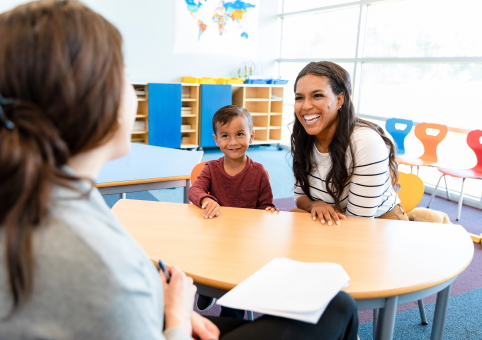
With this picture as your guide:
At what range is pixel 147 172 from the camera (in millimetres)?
2236

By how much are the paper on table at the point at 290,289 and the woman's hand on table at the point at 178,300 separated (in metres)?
0.08

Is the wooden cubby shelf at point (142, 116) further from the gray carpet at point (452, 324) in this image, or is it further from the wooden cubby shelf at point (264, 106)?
the gray carpet at point (452, 324)

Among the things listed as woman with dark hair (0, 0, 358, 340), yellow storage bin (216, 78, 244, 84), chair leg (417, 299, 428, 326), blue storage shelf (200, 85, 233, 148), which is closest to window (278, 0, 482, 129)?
yellow storage bin (216, 78, 244, 84)

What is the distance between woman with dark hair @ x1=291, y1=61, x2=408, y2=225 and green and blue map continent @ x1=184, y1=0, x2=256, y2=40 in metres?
4.78

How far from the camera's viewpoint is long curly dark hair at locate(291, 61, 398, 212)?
1740mm

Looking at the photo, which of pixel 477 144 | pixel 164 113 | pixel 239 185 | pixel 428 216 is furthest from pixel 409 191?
pixel 164 113

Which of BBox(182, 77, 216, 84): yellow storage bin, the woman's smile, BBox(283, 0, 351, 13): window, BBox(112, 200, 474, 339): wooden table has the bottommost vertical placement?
BBox(112, 200, 474, 339): wooden table

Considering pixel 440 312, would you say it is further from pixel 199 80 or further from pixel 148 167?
pixel 199 80

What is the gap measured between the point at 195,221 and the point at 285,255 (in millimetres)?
417

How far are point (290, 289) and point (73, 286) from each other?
57cm

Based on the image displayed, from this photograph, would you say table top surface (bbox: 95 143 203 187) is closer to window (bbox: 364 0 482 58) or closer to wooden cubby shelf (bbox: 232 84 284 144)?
window (bbox: 364 0 482 58)

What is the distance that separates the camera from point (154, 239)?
1328mm

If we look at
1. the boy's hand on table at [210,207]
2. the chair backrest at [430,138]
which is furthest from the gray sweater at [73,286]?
the chair backrest at [430,138]

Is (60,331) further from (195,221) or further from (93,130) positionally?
(195,221)
